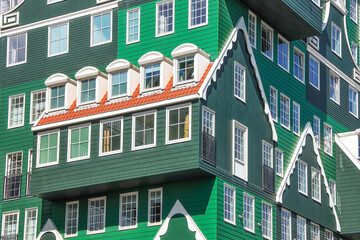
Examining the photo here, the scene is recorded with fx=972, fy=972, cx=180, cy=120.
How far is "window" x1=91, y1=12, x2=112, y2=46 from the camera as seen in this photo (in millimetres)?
62156

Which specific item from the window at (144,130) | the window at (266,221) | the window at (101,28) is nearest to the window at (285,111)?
the window at (266,221)

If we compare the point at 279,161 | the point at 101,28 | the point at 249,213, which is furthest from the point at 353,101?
the point at 101,28

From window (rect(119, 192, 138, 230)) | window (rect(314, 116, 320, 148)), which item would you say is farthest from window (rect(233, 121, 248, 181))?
window (rect(314, 116, 320, 148))

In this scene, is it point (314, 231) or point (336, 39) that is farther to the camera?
point (336, 39)

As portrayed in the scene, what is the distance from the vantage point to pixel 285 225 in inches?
2482

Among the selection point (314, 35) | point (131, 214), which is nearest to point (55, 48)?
point (131, 214)

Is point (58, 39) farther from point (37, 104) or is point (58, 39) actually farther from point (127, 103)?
point (127, 103)

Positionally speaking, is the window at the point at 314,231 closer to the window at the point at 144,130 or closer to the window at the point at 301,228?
the window at the point at 301,228

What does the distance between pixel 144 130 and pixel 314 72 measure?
19.0 meters

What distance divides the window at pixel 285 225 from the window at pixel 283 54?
9.99 m

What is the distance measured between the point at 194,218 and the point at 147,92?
806 cm

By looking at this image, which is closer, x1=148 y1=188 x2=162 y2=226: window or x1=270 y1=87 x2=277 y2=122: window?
x1=148 y1=188 x2=162 y2=226: window

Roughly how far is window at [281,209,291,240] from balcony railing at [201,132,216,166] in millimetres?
9781

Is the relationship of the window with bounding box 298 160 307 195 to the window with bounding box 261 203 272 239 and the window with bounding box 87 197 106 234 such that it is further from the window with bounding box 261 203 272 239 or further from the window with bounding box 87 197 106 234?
the window with bounding box 87 197 106 234
